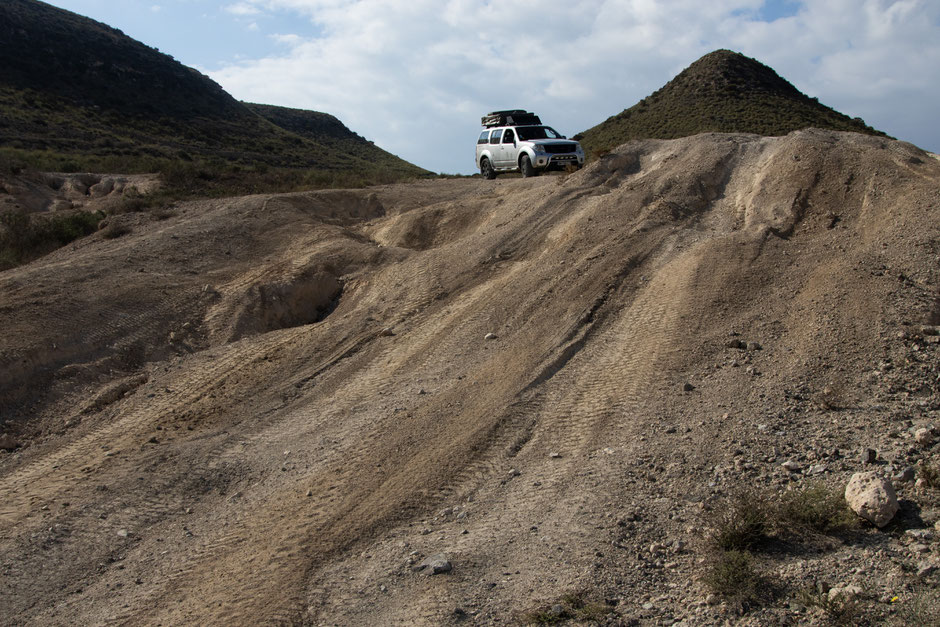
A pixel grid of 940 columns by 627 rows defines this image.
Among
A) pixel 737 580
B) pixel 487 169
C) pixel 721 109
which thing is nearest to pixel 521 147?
pixel 487 169

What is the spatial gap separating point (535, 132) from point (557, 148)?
1377 mm

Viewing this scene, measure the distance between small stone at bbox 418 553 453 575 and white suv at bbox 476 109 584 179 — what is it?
14.3 m

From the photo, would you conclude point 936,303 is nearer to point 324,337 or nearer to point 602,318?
point 602,318

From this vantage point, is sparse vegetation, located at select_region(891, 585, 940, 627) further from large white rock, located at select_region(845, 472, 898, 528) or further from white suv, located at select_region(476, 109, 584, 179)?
white suv, located at select_region(476, 109, 584, 179)

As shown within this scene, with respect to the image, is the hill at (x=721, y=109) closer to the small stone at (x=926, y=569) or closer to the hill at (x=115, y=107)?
the hill at (x=115, y=107)

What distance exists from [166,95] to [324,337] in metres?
51.5

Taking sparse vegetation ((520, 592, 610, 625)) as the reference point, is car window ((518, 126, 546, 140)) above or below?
above

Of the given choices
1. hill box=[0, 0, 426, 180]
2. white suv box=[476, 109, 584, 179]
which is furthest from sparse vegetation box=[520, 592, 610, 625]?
hill box=[0, 0, 426, 180]

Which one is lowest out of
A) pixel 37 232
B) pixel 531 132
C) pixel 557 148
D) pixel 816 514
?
pixel 816 514

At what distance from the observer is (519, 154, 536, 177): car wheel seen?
1962 cm

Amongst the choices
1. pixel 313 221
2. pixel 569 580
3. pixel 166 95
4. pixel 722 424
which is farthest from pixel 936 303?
pixel 166 95

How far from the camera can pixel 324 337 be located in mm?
10844

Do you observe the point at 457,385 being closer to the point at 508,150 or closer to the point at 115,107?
the point at 508,150

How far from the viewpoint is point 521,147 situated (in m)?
19.9
